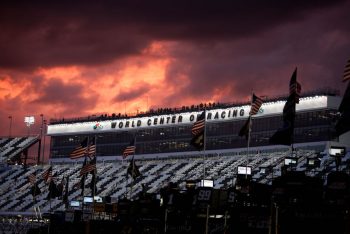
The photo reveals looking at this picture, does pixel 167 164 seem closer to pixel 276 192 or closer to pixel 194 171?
pixel 194 171

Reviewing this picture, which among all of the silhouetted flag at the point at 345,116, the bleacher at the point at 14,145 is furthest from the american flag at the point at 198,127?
the bleacher at the point at 14,145

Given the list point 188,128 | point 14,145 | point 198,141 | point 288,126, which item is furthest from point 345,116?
point 14,145

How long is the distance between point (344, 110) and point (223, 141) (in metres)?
103

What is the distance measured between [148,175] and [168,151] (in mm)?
15858

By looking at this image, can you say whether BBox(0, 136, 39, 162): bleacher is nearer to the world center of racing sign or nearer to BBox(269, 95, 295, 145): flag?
the world center of racing sign

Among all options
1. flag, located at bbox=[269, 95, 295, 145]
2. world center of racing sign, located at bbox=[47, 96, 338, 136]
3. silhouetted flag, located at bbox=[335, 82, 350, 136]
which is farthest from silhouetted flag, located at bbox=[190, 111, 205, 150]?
world center of racing sign, located at bbox=[47, 96, 338, 136]

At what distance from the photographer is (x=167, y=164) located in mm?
144875

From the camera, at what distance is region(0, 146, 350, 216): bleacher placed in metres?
120

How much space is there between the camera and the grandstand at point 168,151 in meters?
124

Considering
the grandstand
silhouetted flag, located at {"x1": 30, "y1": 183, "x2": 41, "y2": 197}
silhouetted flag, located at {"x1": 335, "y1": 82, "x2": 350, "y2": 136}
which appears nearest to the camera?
silhouetted flag, located at {"x1": 335, "y1": 82, "x2": 350, "y2": 136}

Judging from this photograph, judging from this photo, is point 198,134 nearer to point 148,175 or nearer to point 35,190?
point 35,190

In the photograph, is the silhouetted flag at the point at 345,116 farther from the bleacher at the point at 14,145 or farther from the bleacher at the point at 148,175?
the bleacher at the point at 14,145

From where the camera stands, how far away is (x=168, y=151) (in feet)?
506

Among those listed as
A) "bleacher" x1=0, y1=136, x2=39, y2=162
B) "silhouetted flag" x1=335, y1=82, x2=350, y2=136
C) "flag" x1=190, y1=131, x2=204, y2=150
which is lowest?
"silhouetted flag" x1=335, y1=82, x2=350, y2=136
